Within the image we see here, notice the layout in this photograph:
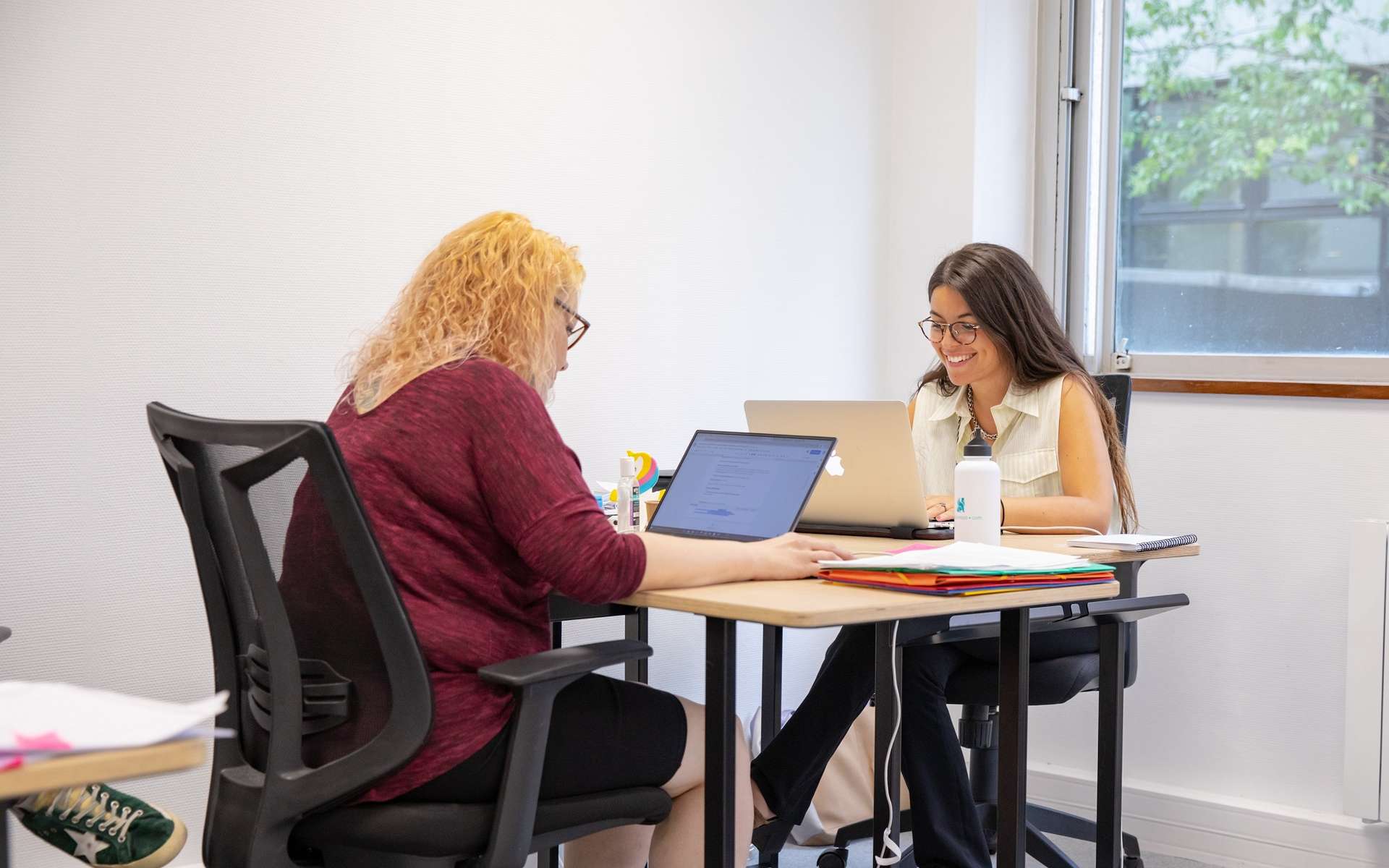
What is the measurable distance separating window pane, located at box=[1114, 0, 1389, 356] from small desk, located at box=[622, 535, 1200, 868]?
131 centimetres

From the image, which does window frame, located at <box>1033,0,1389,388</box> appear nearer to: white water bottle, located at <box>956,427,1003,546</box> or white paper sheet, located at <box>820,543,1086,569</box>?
white water bottle, located at <box>956,427,1003,546</box>

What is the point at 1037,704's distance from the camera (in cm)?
225

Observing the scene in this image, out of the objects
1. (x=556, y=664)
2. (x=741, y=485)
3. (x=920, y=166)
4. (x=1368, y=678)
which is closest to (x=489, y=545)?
(x=556, y=664)

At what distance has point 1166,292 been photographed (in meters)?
3.27

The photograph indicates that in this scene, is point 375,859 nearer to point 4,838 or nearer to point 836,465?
point 4,838

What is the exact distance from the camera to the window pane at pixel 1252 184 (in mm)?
2934

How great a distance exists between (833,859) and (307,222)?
163cm

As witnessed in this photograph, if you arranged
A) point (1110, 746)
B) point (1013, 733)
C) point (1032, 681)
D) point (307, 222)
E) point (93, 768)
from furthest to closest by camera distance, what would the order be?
point (307, 222) < point (1032, 681) < point (1110, 746) < point (1013, 733) < point (93, 768)

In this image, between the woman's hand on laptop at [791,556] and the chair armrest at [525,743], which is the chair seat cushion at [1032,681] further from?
the chair armrest at [525,743]

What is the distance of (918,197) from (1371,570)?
150cm

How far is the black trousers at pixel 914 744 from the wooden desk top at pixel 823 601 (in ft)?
1.55

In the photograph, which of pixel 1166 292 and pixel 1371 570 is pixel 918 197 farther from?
pixel 1371 570

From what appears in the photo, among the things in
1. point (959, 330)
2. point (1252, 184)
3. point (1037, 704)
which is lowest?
point (1037, 704)

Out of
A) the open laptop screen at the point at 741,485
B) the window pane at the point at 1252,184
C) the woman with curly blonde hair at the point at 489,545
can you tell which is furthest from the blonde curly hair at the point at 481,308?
the window pane at the point at 1252,184
